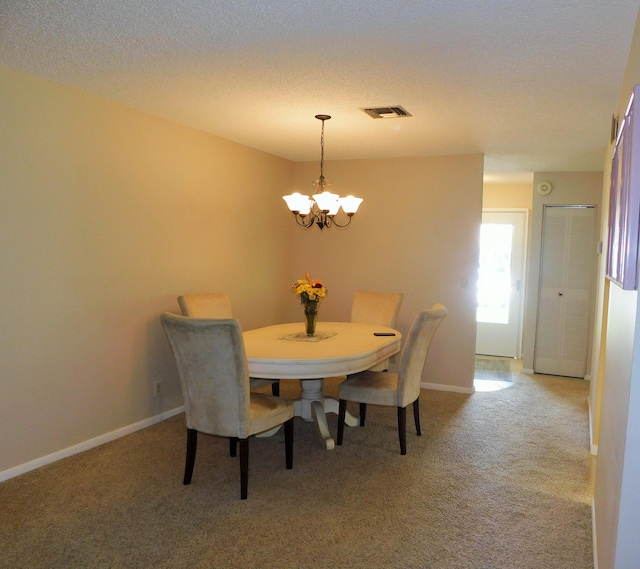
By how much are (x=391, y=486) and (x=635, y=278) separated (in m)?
2.03

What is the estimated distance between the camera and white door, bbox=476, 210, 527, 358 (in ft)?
23.0

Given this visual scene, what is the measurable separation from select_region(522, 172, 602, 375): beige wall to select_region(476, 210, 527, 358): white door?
2.88 ft

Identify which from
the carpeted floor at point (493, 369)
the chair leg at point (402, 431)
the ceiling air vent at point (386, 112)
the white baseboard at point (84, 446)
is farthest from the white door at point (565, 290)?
the white baseboard at point (84, 446)

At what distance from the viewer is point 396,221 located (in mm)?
5434

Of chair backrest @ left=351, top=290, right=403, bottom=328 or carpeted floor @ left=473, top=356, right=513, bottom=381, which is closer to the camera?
chair backrest @ left=351, top=290, right=403, bottom=328

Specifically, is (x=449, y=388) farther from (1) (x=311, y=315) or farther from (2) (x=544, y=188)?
(2) (x=544, y=188)

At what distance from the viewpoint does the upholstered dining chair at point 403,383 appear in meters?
3.47

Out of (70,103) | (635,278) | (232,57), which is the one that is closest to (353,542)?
(635,278)

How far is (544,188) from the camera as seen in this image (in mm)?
5945

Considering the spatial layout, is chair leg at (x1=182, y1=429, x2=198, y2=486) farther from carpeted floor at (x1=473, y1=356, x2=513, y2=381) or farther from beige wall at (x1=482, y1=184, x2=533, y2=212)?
beige wall at (x1=482, y1=184, x2=533, y2=212)

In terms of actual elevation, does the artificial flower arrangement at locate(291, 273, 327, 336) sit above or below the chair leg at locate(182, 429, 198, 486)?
above

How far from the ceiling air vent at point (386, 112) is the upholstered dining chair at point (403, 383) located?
1368mm

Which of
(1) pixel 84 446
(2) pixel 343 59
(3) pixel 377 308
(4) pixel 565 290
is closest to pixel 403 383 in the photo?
(3) pixel 377 308

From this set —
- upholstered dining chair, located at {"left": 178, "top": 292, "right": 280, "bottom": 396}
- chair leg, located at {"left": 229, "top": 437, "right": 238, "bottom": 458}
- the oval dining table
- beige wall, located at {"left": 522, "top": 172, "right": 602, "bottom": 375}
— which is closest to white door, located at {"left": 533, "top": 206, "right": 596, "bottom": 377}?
beige wall, located at {"left": 522, "top": 172, "right": 602, "bottom": 375}
